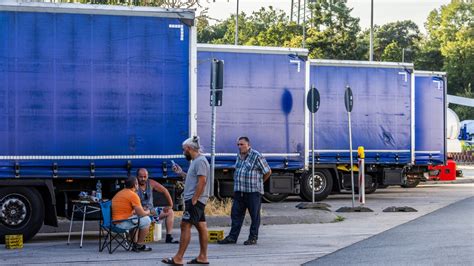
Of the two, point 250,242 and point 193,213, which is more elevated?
point 193,213

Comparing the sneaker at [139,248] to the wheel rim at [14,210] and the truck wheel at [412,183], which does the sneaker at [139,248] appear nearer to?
the wheel rim at [14,210]

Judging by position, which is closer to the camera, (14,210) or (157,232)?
(14,210)

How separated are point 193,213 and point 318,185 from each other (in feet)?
43.0

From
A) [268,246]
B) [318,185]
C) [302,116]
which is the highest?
[302,116]

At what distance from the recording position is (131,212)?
15.1 meters

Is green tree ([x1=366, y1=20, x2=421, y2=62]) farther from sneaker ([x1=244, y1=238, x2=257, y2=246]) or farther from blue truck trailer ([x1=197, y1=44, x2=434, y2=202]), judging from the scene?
sneaker ([x1=244, y1=238, x2=257, y2=246])

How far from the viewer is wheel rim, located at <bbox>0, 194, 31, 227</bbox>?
53.2 ft

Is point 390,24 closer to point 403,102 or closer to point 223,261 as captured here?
point 403,102

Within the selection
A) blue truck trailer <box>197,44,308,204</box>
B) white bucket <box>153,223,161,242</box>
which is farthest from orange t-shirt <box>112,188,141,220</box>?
blue truck trailer <box>197,44,308,204</box>

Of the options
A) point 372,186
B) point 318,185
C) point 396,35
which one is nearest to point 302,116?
point 318,185

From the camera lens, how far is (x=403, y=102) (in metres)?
27.5

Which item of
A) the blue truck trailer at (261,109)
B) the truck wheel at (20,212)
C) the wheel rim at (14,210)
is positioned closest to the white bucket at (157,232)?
the truck wheel at (20,212)

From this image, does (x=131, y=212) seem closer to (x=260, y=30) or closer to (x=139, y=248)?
(x=139, y=248)

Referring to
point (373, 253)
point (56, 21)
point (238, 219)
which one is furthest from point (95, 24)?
point (373, 253)
